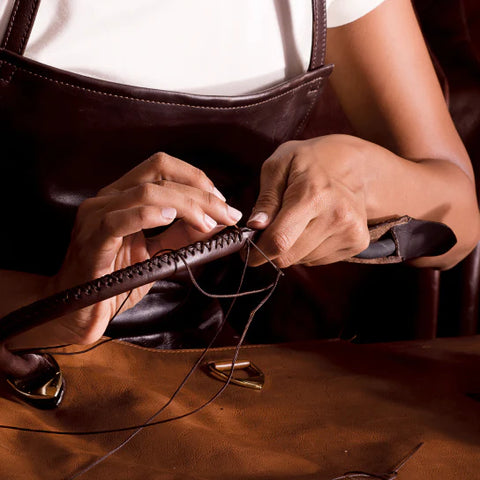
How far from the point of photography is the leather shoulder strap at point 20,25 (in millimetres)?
504

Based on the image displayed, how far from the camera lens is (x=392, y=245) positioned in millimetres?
652

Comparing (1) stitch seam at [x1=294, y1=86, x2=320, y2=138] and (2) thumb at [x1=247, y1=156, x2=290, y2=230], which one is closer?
(2) thumb at [x1=247, y1=156, x2=290, y2=230]

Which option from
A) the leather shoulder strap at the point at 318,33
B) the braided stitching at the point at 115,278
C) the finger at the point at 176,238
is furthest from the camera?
the leather shoulder strap at the point at 318,33

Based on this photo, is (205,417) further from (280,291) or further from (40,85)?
(280,291)

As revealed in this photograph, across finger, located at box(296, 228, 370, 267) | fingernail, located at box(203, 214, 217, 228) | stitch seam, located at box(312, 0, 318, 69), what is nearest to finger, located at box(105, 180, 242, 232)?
fingernail, located at box(203, 214, 217, 228)

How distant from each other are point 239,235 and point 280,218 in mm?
39

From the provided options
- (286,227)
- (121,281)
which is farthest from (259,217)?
(121,281)

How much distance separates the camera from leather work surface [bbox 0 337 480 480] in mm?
447

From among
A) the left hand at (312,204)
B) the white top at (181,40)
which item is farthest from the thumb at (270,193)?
the white top at (181,40)

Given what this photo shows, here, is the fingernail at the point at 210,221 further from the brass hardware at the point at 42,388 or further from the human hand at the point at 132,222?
the brass hardware at the point at 42,388

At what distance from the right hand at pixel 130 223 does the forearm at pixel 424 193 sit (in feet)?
0.65

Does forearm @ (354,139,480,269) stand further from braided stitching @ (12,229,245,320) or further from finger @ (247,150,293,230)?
braided stitching @ (12,229,245,320)

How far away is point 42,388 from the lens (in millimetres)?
499

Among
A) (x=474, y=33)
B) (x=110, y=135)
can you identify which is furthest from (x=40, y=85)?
(x=474, y=33)
